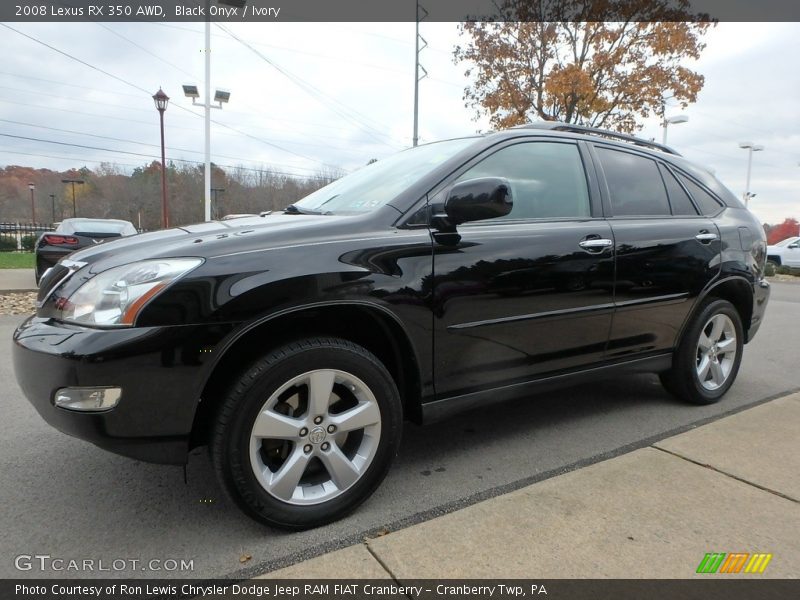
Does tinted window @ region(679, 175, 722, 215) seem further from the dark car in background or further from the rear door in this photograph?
the dark car in background

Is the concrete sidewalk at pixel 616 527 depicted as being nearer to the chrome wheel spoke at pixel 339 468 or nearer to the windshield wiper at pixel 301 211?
the chrome wheel spoke at pixel 339 468

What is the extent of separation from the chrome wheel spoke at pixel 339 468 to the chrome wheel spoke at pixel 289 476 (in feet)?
0.30

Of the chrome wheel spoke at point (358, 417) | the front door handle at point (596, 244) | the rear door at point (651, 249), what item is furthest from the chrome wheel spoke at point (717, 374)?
the chrome wheel spoke at point (358, 417)

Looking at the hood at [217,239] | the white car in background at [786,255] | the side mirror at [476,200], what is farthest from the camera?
the white car in background at [786,255]

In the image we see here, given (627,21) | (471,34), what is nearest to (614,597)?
(627,21)

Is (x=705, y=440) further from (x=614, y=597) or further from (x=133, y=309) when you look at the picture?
(x=133, y=309)

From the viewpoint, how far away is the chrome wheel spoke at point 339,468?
2.16 m

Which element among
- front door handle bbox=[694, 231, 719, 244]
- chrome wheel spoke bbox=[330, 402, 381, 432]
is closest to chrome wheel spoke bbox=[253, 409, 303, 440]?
chrome wheel spoke bbox=[330, 402, 381, 432]

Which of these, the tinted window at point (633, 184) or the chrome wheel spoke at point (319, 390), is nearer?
the chrome wheel spoke at point (319, 390)

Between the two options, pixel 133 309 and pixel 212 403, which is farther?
pixel 212 403

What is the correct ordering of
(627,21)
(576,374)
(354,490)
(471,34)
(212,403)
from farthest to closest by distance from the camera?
(471,34) → (627,21) → (576,374) → (354,490) → (212,403)

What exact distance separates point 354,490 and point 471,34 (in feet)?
46.7

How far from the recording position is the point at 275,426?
2.02m

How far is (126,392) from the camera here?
182 cm
